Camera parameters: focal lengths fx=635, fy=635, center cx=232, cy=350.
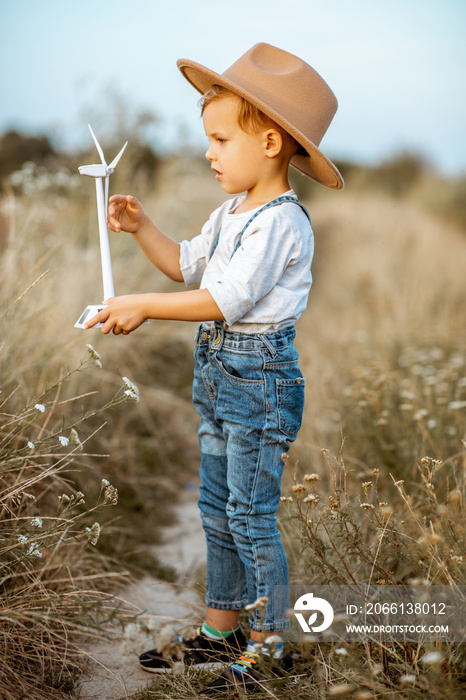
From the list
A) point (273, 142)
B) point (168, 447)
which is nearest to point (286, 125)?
point (273, 142)

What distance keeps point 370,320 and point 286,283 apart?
14.5 feet

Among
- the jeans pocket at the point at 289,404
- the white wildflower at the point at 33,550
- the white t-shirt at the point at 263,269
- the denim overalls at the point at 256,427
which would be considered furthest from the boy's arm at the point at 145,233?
the white wildflower at the point at 33,550

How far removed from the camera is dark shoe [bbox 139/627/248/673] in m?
2.06

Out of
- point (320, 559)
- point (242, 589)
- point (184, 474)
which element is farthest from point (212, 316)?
point (184, 474)

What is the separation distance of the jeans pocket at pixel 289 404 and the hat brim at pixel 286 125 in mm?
671

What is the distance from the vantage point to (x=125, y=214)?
212 centimetres

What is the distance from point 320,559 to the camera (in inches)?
79.3

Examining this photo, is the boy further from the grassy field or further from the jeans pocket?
the grassy field

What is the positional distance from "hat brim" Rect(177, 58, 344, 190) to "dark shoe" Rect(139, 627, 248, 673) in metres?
1.54

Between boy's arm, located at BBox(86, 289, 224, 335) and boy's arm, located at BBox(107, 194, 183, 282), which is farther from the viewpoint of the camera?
boy's arm, located at BBox(107, 194, 183, 282)

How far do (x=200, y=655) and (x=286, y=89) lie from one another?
6.07 ft

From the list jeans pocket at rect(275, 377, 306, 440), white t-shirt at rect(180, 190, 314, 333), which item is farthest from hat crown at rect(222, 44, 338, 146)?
jeans pocket at rect(275, 377, 306, 440)

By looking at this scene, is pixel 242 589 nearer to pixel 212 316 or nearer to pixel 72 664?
pixel 72 664

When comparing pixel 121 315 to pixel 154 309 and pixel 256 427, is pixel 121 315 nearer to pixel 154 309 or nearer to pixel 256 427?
pixel 154 309
